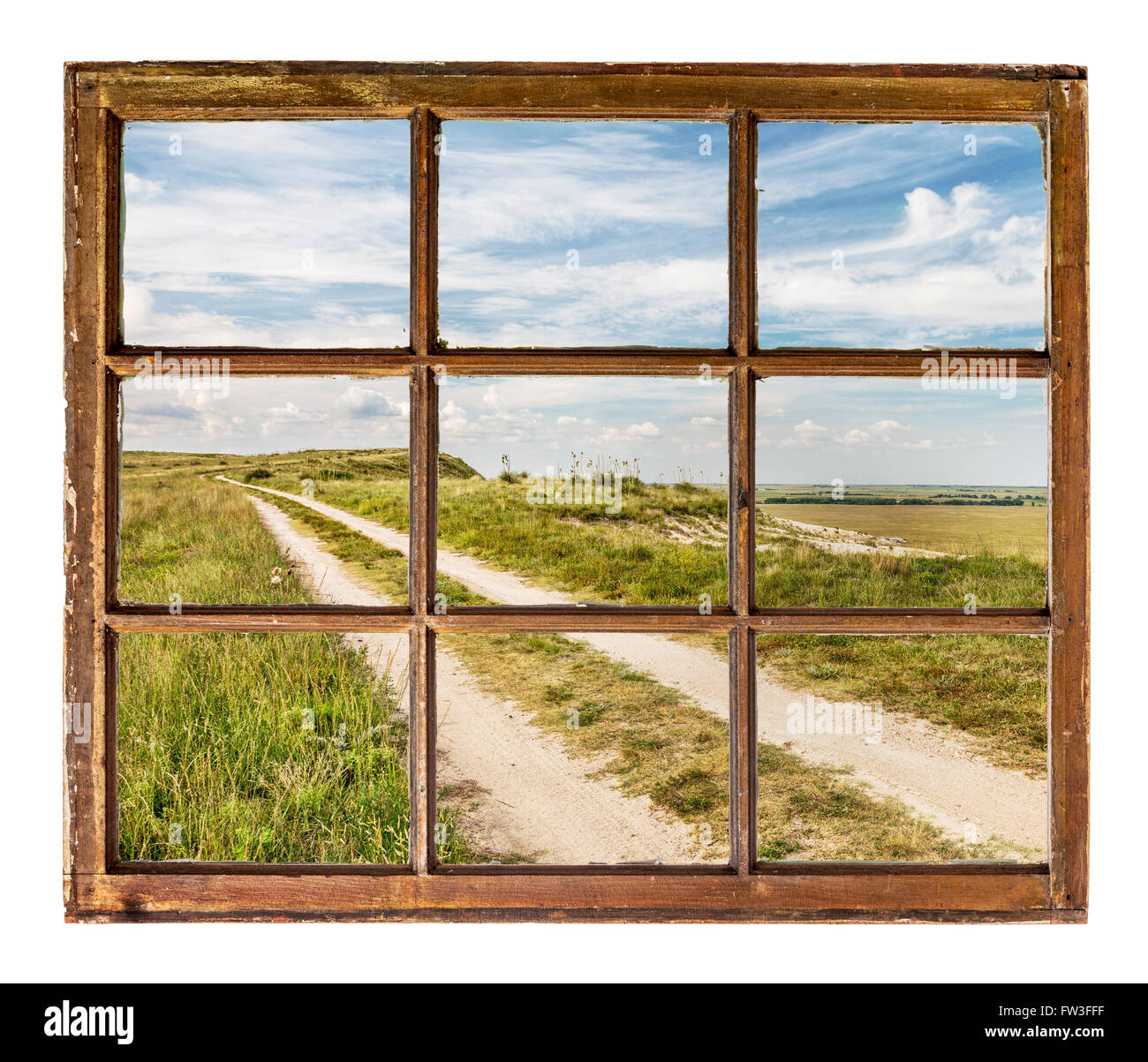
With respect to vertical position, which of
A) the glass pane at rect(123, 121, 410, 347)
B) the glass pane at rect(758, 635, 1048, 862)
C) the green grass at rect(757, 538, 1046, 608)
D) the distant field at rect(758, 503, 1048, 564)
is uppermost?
the glass pane at rect(123, 121, 410, 347)

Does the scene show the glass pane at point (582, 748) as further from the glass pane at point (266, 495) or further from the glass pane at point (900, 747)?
the glass pane at point (266, 495)

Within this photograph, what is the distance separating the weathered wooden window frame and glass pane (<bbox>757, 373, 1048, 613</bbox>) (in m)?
0.57

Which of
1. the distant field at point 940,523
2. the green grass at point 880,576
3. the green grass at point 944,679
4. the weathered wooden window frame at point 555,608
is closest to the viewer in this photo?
the weathered wooden window frame at point 555,608

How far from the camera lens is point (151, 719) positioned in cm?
132

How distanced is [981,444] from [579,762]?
1167mm

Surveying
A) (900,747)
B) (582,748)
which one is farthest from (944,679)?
(582,748)

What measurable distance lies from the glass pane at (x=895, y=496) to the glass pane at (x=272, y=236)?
862 mm

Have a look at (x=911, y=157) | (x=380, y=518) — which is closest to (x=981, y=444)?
(x=911, y=157)

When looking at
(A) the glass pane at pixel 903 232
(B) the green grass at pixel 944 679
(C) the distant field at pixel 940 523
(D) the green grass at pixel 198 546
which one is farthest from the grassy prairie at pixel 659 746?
(A) the glass pane at pixel 903 232

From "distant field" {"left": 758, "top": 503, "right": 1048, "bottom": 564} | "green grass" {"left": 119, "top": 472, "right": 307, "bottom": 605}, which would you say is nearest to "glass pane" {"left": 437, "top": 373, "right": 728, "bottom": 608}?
"distant field" {"left": 758, "top": 503, "right": 1048, "bottom": 564}

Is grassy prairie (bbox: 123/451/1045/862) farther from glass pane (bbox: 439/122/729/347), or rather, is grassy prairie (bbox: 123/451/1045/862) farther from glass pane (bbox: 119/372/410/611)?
glass pane (bbox: 439/122/729/347)

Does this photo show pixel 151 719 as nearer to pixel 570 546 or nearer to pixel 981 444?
pixel 570 546

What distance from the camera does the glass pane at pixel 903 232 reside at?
1738 mm

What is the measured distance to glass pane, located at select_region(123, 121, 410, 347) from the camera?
139 centimetres
